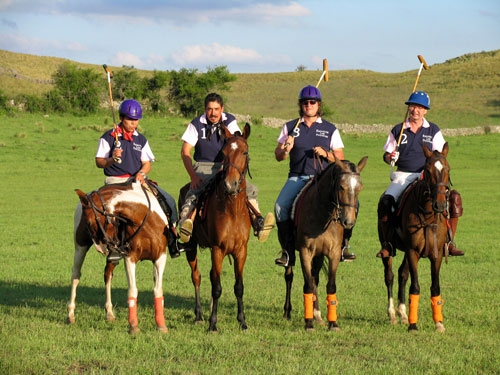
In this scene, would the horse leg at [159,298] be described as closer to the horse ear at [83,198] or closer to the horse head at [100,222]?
the horse head at [100,222]

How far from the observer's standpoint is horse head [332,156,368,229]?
29.2 ft

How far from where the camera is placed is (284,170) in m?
41.5

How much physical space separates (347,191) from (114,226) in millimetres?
2750

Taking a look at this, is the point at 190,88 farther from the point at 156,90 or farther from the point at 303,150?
the point at 303,150

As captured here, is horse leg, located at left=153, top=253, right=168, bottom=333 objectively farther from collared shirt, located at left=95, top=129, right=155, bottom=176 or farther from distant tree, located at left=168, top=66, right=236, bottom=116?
distant tree, located at left=168, top=66, right=236, bottom=116

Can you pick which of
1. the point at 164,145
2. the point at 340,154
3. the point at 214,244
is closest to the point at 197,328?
the point at 214,244

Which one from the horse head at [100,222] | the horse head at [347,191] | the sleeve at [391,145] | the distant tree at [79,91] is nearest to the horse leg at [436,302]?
the horse head at [347,191]

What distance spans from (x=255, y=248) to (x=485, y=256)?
5.25 metres

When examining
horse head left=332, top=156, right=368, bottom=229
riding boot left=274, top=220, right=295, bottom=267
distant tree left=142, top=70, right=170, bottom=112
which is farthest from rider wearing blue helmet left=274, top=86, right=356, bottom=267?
distant tree left=142, top=70, right=170, bottom=112

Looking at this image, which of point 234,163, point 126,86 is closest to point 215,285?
point 234,163

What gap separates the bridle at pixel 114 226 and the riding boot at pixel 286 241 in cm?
182

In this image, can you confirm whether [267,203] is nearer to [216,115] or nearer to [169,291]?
[169,291]

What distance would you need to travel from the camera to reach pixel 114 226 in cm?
941

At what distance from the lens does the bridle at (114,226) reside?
921cm
